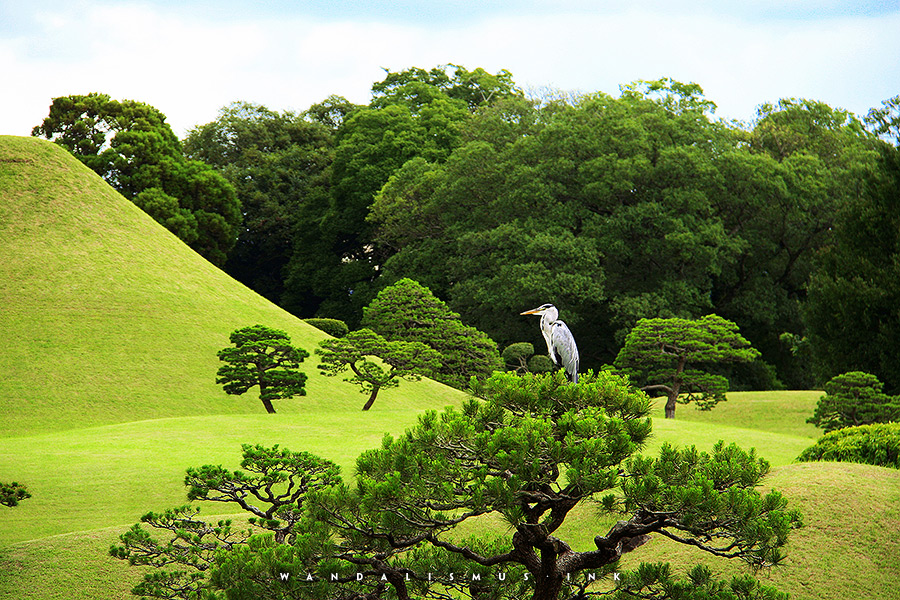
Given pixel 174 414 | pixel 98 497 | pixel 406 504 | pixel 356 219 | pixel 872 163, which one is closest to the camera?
pixel 406 504

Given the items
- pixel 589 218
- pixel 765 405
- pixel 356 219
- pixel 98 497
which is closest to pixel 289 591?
pixel 98 497

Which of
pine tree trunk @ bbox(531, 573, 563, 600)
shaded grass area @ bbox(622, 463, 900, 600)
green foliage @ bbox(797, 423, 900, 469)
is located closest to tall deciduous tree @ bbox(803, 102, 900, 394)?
green foliage @ bbox(797, 423, 900, 469)

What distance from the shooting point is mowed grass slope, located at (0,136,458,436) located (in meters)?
22.7

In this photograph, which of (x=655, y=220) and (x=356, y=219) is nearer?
(x=655, y=220)

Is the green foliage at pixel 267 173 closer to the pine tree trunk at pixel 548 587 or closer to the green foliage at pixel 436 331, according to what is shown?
the green foliage at pixel 436 331

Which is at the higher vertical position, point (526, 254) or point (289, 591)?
point (526, 254)

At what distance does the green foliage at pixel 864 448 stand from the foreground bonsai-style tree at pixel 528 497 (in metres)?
7.71

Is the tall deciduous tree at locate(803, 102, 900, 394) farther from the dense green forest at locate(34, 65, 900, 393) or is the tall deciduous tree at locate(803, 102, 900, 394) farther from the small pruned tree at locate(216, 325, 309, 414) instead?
the small pruned tree at locate(216, 325, 309, 414)

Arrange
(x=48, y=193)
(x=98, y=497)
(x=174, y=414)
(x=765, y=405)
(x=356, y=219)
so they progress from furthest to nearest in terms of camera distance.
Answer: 1. (x=356, y=219)
2. (x=48, y=193)
3. (x=765, y=405)
4. (x=174, y=414)
5. (x=98, y=497)

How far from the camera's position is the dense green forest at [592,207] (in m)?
30.2

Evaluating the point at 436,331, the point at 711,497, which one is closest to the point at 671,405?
the point at 436,331

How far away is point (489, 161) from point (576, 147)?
12.0 feet

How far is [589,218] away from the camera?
32.6 metres

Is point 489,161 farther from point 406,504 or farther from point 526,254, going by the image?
point 406,504
